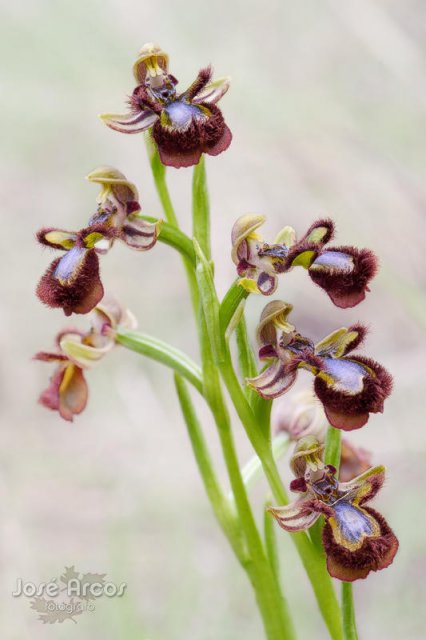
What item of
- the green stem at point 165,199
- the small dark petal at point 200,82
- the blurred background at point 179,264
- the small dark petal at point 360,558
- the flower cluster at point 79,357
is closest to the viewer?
the small dark petal at point 360,558

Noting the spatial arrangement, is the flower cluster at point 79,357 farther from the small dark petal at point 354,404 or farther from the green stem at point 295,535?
the small dark petal at point 354,404

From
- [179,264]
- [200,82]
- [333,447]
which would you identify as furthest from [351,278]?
[179,264]

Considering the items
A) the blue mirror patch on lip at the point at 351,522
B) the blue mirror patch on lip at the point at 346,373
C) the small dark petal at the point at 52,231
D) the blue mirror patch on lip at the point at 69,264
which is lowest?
the blue mirror patch on lip at the point at 351,522

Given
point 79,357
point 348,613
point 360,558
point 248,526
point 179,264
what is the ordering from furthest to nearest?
point 179,264
point 79,357
point 248,526
point 348,613
point 360,558

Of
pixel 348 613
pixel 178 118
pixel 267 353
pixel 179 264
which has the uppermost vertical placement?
pixel 179 264

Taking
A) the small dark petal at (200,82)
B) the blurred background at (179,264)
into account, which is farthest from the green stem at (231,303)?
the blurred background at (179,264)

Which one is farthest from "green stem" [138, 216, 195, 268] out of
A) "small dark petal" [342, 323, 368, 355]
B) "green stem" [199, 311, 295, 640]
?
"small dark petal" [342, 323, 368, 355]

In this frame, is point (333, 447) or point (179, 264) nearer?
point (333, 447)

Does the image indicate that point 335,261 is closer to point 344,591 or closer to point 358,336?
point 358,336
